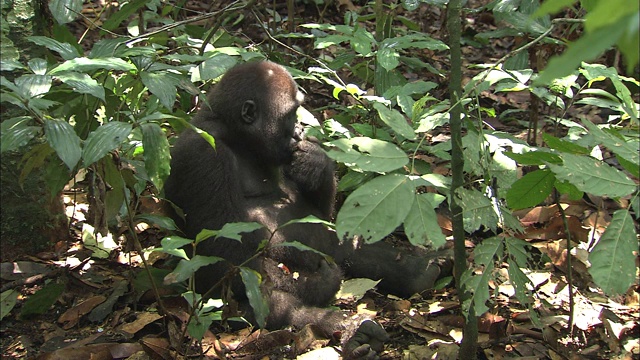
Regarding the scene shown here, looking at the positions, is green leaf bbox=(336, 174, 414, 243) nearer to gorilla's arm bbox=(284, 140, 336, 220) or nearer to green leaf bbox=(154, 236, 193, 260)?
green leaf bbox=(154, 236, 193, 260)

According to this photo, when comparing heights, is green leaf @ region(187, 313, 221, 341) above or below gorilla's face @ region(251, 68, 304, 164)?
below

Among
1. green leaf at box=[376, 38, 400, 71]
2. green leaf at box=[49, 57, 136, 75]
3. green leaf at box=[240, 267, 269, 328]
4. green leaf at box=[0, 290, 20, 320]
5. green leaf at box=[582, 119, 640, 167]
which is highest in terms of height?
green leaf at box=[49, 57, 136, 75]

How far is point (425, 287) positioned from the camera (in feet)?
15.2

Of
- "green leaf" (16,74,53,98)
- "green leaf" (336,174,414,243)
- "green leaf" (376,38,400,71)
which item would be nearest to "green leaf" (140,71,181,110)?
"green leaf" (16,74,53,98)

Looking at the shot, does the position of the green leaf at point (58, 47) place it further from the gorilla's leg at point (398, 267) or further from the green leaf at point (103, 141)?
the gorilla's leg at point (398, 267)

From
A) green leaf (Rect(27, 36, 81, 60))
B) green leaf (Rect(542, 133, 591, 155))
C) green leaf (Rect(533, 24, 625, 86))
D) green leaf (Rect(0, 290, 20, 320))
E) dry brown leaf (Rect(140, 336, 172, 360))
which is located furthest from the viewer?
green leaf (Rect(0, 290, 20, 320))

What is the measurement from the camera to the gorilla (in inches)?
165

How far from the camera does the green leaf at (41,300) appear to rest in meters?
4.15

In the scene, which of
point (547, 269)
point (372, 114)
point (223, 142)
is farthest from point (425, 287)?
point (223, 142)

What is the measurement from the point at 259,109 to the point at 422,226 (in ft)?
8.37

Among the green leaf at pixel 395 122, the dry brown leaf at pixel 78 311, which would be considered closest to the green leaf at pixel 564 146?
the green leaf at pixel 395 122

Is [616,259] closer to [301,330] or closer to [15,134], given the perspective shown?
[301,330]

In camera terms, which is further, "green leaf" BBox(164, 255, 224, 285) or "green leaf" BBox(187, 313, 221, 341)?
"green leaf" BBox(187, 313, 221, 341)

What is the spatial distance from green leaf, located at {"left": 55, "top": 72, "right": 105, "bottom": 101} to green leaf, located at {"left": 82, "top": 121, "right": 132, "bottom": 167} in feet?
0.60
